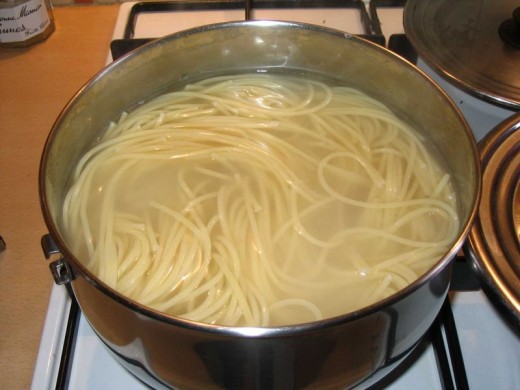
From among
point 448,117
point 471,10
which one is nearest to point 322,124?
point 448,117

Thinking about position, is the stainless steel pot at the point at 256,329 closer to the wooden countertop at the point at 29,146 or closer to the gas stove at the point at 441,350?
the gas stove at the point at 441,350

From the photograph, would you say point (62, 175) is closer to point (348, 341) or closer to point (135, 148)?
point (135, 148)

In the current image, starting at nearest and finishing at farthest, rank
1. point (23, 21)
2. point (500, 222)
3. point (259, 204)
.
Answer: point (500, 222) < point (259, 204) < point (23, 21)

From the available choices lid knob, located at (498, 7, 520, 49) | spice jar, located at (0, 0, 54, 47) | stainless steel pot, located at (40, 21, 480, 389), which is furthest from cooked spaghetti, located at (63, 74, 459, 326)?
spice jar, located at (0, 0, 54, 47)

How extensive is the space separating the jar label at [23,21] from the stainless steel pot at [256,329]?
2.20ft

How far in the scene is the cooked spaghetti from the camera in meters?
0.98

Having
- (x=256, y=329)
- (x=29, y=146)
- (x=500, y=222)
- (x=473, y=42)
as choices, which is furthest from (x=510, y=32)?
(x=29, y=146)

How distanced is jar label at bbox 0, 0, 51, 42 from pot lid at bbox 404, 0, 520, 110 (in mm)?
1154

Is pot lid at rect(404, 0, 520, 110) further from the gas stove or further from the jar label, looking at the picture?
the jar label

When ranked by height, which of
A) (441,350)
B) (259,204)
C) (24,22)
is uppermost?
(24,22)

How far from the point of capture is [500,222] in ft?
3.30

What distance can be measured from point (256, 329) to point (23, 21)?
59.5 inches

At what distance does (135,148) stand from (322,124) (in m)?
0.44

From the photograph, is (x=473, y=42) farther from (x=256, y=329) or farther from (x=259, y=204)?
(x=256, y=329)
